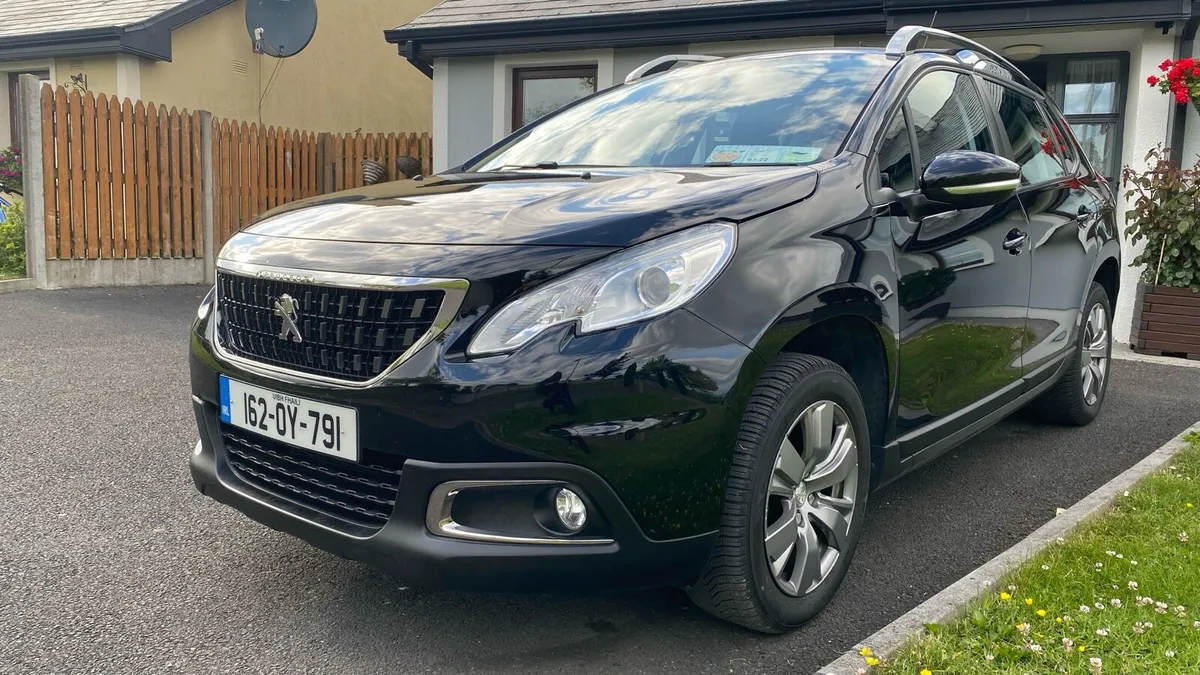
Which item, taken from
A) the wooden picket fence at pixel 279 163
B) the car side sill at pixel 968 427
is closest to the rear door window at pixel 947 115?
the car side sill at pixel 968 427

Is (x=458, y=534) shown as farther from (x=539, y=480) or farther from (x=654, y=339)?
(x=654, y=339)

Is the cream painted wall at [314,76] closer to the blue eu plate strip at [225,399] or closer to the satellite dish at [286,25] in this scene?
the satellite dish at [286,25]

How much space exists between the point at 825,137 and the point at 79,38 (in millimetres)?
12021

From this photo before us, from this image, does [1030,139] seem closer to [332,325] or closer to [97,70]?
[332,325]

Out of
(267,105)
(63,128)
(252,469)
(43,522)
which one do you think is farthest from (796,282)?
(267,105)

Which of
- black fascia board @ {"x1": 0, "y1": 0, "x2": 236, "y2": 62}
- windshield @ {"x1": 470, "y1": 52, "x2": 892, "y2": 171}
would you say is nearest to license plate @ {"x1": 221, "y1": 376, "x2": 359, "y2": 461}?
windshield @ {"x1": 470, "y1": 52, "x2": 892, "y2": 171}

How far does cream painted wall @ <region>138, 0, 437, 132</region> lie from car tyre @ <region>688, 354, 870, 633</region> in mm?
12189

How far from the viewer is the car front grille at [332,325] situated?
2225mm

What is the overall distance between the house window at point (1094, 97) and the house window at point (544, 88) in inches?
175

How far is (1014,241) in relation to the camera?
3588mm

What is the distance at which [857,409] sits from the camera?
2.69 m

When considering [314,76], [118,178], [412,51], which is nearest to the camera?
[118,178]

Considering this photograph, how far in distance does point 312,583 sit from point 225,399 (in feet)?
2.13

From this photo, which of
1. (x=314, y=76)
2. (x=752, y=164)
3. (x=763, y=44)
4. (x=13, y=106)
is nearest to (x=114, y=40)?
(x=13, y=106)
